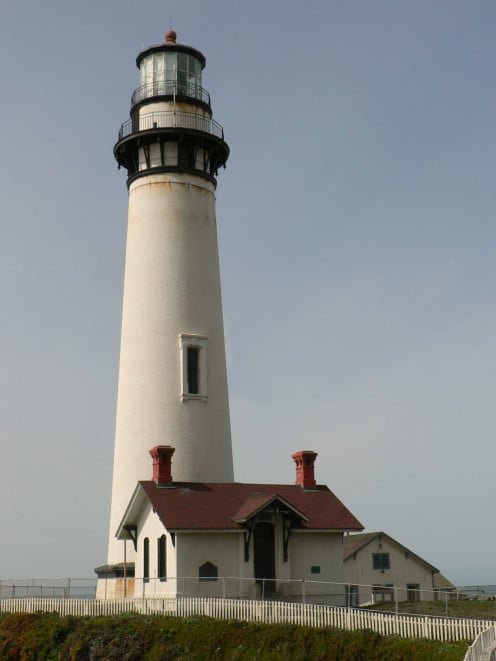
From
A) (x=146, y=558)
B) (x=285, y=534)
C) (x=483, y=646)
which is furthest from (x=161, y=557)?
(x=483, y=646)

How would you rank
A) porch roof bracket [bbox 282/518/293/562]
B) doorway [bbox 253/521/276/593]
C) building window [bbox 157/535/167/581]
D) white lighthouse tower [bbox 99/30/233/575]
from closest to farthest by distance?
building window [bbox 157/535/167/581]
doorway [bbox 253/521/276/593]
porch roof bracket [bbox 282/518/293/562]
white lighthouse tower [bbox 99/30/233/575]

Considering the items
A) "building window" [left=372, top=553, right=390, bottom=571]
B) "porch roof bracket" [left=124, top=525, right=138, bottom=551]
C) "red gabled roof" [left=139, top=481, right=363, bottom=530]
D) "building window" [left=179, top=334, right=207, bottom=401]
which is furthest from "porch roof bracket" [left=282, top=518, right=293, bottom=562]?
"building window" [left=372, top=553, right=390, bottom=571]

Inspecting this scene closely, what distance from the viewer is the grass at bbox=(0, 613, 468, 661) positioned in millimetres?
19250

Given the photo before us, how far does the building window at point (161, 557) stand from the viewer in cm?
2798

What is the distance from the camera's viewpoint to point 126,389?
3269cm

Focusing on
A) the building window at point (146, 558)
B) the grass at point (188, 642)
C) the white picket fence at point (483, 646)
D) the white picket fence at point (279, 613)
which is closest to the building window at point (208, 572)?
the white picket fence at point (279, 613)

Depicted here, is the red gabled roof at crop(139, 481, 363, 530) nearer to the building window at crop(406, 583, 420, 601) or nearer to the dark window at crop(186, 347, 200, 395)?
the dark window at crop(186, 347, 200, 395)

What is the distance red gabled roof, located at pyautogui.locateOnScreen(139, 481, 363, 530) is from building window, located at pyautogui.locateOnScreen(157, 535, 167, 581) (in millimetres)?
1078

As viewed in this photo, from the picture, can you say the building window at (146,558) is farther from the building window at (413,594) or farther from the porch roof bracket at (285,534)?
the building window at (413,594)

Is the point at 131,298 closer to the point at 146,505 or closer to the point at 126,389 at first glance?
the point at 126,389

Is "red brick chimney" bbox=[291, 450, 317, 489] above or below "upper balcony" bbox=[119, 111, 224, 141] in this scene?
below

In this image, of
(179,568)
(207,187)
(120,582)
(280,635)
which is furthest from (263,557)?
(207,187)

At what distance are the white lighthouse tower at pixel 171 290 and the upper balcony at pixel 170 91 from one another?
0.04 metres

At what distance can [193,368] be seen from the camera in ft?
108
